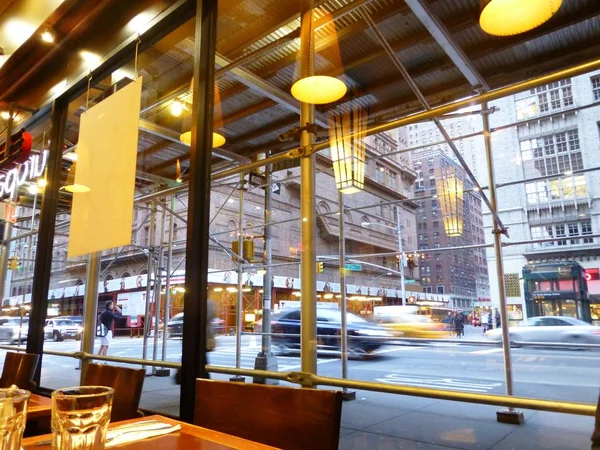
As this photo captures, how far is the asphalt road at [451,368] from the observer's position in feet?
18.0

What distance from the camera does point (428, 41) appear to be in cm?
375

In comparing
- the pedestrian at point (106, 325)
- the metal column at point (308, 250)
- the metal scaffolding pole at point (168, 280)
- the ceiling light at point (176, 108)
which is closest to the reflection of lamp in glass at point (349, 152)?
the metal column at point (308, 250)

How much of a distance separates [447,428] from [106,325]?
6.10 meters

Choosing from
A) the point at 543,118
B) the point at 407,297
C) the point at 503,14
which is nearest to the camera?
the point at 503,14

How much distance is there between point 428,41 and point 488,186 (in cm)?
174

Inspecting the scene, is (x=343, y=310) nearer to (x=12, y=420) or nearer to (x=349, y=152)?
(x=349, y=152)

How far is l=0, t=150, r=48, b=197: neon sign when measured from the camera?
4.43 meters

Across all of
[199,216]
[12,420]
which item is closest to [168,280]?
[199,216]

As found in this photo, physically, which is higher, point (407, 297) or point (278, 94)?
point (278, 94)

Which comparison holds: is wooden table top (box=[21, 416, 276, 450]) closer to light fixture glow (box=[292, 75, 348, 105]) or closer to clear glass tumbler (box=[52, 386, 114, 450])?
clear glass tumbler (box=[52, 386, 114, 450])

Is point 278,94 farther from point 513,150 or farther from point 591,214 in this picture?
point 591,214

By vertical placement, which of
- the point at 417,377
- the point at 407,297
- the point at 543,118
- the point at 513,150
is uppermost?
the point at 543,118

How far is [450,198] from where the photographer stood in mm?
5785

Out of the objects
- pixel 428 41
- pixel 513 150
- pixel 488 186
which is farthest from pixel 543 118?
pixel 428 41
